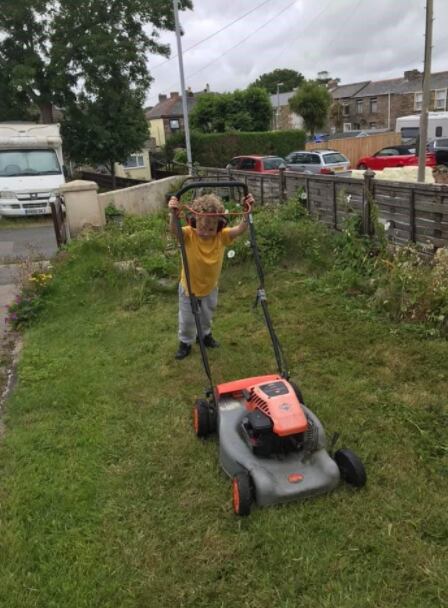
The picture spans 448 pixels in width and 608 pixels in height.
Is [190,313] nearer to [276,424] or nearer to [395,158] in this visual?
[276,424]

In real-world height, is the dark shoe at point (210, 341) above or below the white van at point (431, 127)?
below

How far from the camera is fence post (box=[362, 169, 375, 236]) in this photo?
7.12m

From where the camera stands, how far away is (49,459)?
146 inches

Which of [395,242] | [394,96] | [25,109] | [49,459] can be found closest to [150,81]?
[25,109]

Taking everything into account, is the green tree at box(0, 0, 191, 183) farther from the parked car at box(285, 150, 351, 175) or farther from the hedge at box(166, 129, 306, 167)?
the parked car at box(285, 150, 351, 175)

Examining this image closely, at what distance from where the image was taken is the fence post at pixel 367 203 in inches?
281

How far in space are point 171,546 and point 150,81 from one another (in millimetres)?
24532

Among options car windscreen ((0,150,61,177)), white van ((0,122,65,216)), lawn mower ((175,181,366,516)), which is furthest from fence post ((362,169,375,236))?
car windscreen ((0,150,61,177))

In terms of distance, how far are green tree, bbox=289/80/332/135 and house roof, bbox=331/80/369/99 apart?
21.1 m

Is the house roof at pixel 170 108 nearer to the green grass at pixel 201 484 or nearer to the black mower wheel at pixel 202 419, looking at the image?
the green grass at pixel 201 484

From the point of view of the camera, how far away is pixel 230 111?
32.0 meters

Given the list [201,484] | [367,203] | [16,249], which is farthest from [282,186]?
→ [201,484]

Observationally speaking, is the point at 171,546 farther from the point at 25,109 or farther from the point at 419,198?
the point at 25,109

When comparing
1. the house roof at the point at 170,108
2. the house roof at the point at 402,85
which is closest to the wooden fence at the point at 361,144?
the house roof at the point at 170,108
